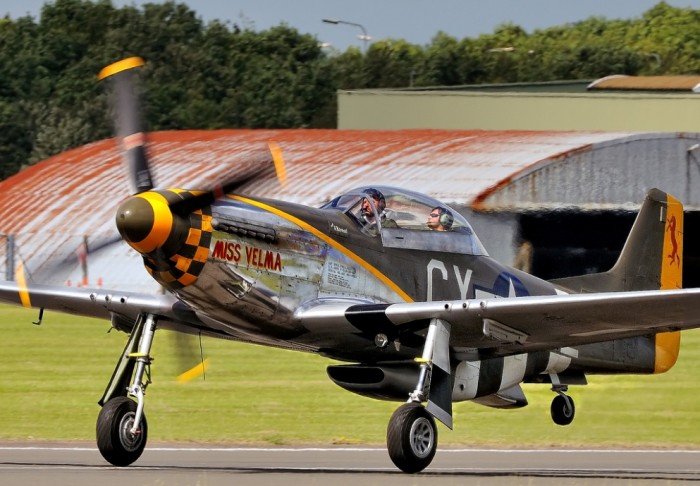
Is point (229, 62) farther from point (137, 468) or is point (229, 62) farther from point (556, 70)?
point (137, 468)

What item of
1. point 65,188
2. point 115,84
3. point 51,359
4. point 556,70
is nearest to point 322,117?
point 556,70

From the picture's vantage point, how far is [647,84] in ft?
203

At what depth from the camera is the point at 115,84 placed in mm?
13664

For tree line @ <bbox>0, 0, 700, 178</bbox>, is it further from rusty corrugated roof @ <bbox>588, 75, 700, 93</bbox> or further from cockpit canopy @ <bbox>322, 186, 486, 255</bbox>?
cockpit canopy @ <bbox>322, 186, 486, 255</bbox>

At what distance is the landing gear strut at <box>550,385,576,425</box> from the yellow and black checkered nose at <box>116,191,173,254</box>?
18.1 feet

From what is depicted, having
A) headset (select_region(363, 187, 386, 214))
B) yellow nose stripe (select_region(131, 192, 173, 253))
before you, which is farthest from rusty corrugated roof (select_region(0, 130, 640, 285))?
yellow nose stripe (select_region(131, 192, 173, 253))

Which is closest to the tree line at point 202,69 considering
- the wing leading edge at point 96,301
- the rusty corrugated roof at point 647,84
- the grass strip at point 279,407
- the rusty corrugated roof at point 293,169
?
the rusty corrugated roof at point 647,84

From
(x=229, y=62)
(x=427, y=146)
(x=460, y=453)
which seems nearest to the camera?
(x=460, y=453)

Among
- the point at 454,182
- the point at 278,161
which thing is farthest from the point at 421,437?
the point at 454,182

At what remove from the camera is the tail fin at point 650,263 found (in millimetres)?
16734

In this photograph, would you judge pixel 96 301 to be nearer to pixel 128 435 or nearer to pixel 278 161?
pixel 128 435

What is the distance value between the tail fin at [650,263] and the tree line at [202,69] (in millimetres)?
53064

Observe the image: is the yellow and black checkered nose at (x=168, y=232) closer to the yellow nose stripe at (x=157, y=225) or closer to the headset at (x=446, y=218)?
the yellow nose stripe at (x=157, y=225)

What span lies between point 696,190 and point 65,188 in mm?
16919
